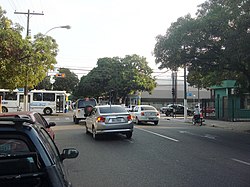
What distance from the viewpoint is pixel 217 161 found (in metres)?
9.00

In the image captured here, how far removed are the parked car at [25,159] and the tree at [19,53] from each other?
12333mm

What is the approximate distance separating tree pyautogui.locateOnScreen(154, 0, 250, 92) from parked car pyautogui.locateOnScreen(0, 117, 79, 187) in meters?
13.3

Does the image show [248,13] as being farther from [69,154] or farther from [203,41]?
[69,154]

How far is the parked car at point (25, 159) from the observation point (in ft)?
8.93

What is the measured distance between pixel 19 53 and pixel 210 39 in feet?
34.1

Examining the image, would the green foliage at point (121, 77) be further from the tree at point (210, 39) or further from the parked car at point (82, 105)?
the tree at point (210, 39)

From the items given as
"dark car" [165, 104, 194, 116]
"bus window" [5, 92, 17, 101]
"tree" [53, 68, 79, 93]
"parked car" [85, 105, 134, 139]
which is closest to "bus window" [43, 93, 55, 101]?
"bus window" [5, 92, 17, 101]

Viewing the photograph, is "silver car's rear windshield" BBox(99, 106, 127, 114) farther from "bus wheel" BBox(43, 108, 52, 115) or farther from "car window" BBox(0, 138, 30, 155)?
"bus wheel" BBox(43, 108, 52, 115)

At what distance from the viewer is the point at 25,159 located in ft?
9.41

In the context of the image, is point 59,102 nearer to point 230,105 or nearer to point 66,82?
point 230,105

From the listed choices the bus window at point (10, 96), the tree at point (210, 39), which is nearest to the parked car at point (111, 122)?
the tree at point (210, 39)

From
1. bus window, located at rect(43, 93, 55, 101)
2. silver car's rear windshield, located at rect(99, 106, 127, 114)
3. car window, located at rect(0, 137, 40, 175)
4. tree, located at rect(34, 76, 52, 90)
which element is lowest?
car window, located at rect(0, 137, 40, 175)

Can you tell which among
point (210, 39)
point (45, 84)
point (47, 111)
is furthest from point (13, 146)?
point (45, 84)

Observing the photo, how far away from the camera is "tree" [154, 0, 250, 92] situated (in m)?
15.0
